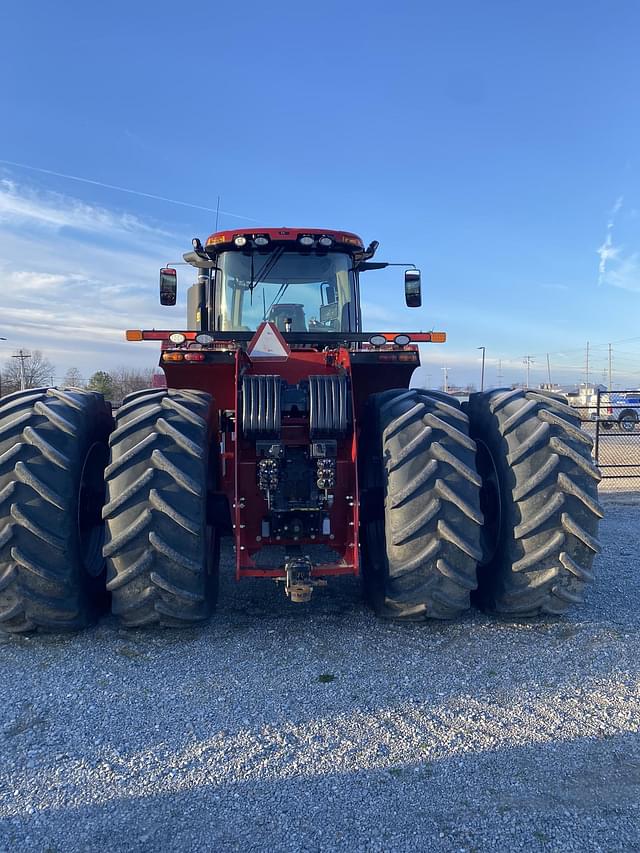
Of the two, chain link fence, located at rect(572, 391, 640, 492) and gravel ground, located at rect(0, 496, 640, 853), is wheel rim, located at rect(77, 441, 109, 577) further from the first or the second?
chain link fence, located at rect(572, 391, 640, 492)

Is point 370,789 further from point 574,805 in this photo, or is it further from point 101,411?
point 101,411

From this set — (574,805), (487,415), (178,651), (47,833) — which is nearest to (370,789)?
(574,805)

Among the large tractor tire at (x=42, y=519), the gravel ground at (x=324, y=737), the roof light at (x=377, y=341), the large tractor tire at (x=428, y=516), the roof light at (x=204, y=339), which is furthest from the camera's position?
the roof light at (x=377, y=341)

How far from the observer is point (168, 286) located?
6.75 metres

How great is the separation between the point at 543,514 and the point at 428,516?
0.83 meters

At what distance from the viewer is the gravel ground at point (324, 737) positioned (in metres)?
2.47

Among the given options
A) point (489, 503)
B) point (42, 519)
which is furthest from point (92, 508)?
point (489, 503)

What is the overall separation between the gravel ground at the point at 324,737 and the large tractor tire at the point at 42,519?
277 mm

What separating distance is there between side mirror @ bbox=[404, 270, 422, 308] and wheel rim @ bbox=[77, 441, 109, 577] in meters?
3.88

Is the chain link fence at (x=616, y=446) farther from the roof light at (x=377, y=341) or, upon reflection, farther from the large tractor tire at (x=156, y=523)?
the large tractor tire at (x=156, y=523)

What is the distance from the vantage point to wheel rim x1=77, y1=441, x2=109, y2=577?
469cm

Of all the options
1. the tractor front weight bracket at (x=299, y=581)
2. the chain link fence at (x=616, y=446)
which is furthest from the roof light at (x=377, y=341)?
the tractor front weight bracket at (x=299, y=581)

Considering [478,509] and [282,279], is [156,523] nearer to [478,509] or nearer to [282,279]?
[478,509]

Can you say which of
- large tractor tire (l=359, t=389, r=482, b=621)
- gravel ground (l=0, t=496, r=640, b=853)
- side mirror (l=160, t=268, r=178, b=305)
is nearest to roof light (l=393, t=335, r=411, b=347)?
large tractor tire (l=359, t=389, r=482, b=621)
